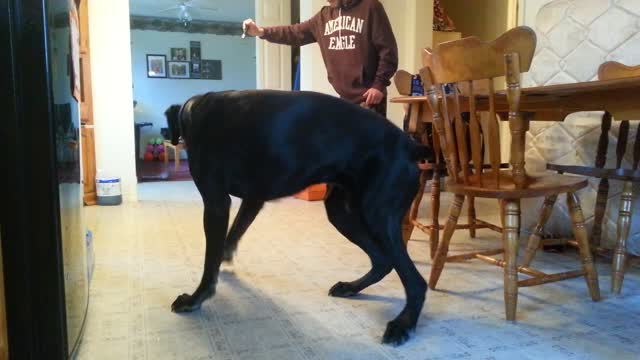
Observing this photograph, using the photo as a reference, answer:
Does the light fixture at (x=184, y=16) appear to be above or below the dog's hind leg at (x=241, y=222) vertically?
above

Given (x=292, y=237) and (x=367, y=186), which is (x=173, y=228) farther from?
(x=367, y=186)

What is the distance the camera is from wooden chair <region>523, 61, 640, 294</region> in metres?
1.76

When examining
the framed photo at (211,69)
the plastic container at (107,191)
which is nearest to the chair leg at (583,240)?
the plastic container at (107,191)

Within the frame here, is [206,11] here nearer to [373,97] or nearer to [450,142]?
[373,97]

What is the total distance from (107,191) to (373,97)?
209cm

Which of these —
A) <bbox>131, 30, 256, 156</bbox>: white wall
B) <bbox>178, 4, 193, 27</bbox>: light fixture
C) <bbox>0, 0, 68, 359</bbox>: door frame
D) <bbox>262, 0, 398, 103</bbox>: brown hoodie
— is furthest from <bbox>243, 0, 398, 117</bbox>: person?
<bbox>131, 30, 256, 156</bbox>: white wall

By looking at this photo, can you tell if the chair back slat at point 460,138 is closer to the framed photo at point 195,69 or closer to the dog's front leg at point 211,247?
the dog's front leg at point 211,247

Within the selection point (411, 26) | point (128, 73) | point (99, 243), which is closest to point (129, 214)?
point (99, 243)

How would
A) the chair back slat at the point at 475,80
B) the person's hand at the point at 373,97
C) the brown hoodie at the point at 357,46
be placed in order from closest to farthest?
1. the chair back slat at the point at 475,80
2. the person's hand at the point at 373,97
3. the brown hoodie at the point at 357,46

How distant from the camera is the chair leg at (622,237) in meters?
1.75

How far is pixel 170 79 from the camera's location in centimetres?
879

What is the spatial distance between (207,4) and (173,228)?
545 centimetres

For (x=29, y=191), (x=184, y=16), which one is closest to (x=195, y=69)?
(x=184, y=16)

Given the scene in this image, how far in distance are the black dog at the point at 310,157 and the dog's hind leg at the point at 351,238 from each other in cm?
17
